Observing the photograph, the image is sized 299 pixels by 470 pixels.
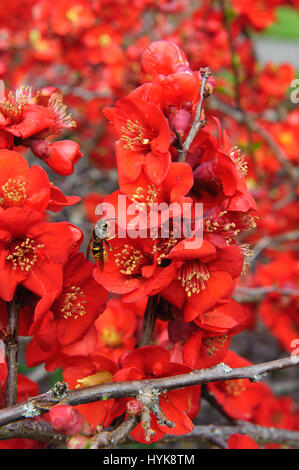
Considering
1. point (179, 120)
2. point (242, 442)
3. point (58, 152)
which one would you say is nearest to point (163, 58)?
point (179, 120)

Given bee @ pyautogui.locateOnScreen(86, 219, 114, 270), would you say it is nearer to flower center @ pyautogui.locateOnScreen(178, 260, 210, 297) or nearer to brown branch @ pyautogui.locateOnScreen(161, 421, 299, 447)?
flower center @ pyautogui.locateOnScreen(178, 260, 210, 297)

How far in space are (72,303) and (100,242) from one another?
122 mm

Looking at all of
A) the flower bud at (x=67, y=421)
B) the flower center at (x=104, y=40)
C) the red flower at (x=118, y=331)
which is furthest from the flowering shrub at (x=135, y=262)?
the flower center at (x=104, y=40)

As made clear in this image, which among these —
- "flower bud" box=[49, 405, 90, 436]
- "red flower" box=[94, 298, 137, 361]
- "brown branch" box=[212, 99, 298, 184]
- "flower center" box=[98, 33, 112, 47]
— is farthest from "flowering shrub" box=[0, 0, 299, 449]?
"flower center" box=[98, 33, 112, 47]

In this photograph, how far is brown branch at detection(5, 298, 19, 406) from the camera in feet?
2.39

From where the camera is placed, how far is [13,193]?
727 mm

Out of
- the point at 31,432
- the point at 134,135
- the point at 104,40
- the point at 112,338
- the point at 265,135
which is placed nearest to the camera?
the point at 31,432

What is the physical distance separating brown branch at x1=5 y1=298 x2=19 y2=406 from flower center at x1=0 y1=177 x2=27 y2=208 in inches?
6.1

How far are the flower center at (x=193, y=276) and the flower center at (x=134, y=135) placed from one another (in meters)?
0.22

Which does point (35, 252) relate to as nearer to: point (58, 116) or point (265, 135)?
point (58, 116)

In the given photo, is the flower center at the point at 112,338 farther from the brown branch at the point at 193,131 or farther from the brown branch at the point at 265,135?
the brown branch at the point at 265,135

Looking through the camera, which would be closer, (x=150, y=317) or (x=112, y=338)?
(x=150, y=317)
